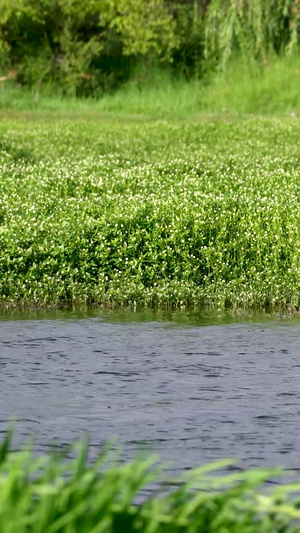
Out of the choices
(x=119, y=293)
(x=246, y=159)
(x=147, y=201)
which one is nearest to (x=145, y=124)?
(x=246, y=159)

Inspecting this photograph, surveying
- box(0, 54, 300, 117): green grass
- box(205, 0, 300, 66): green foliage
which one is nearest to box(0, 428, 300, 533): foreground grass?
box(205, 0, 300, 66): green foliage

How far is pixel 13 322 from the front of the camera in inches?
473

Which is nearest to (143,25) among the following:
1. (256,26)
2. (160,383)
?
(256,26)

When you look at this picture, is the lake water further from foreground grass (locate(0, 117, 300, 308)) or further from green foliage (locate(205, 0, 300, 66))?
green foliage (locate(205, 0, 300, 66))

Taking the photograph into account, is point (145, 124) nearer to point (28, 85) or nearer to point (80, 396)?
point (28, 85)

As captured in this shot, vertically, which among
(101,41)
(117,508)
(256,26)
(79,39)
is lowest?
(117,508)

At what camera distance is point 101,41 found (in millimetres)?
43688

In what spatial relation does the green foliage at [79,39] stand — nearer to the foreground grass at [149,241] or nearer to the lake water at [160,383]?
the foreground grass at [149,241]

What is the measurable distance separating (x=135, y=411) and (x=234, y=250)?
612cm

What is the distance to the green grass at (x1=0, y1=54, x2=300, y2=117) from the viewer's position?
3672 cm

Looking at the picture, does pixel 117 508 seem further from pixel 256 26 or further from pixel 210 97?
pixel 210 97

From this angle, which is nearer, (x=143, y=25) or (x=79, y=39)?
(x=143, y=25)

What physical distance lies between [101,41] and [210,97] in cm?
739

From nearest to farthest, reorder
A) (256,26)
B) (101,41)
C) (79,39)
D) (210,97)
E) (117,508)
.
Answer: (117,508) < (256,26) < (210,97) < (101,41) < (79,39)
